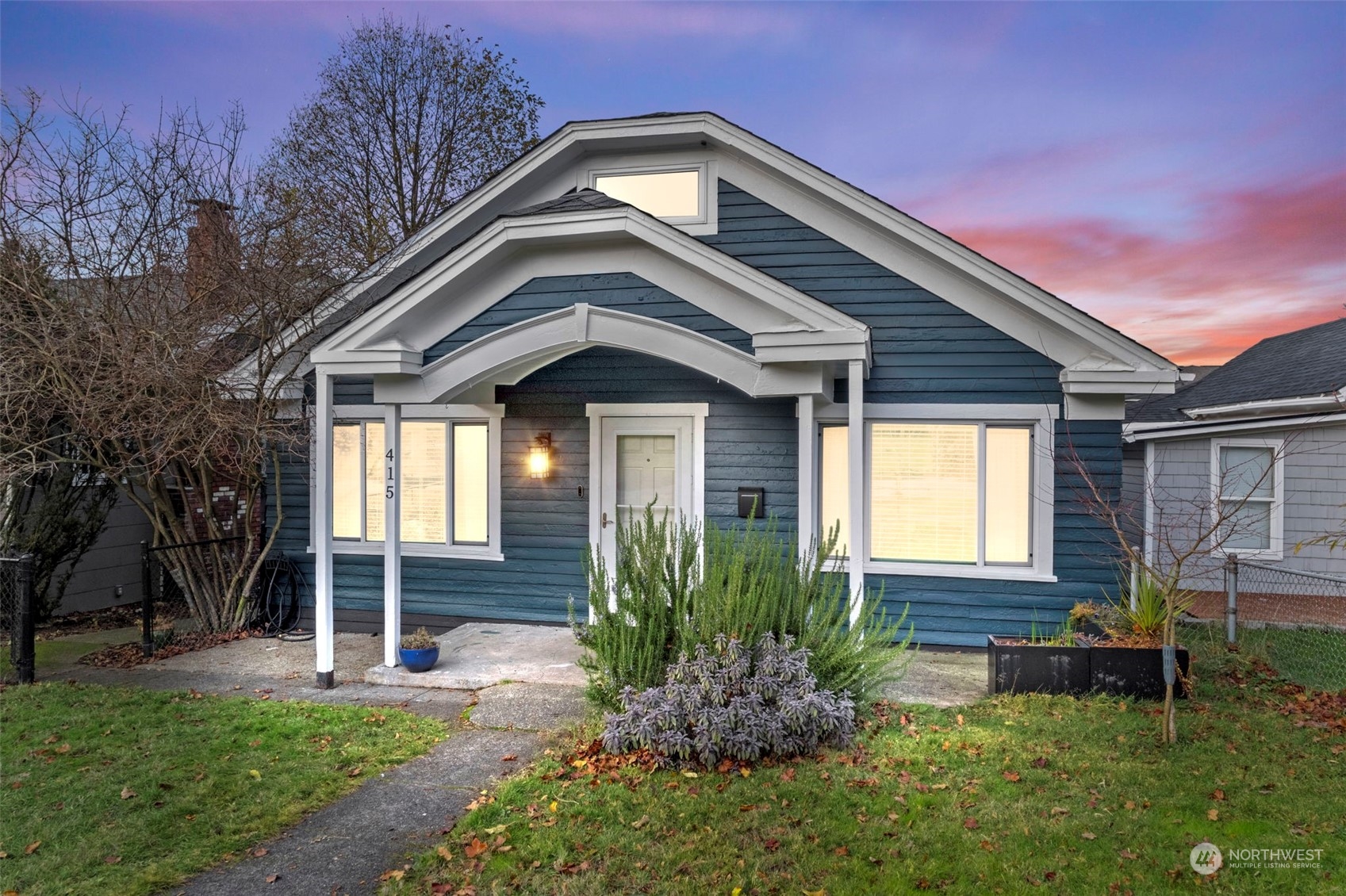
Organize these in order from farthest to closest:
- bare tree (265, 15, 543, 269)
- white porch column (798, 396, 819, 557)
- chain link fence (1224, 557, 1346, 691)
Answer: bare tree (265, 15, 543, 269) → chain link fence (1224, 557, 1346, 691) → white porch column (798, 396, 819, 557)

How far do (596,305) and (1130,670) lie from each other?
16.8 feet

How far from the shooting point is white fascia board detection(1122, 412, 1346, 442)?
10.8m

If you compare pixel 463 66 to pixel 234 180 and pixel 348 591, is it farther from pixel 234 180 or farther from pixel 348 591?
pixel 348 591

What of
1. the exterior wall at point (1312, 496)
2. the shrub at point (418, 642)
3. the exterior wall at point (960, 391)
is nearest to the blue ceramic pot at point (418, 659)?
the shrub at point (418, 642)

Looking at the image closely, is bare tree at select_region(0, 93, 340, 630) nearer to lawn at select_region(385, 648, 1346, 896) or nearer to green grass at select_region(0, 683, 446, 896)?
green grass at select_region(0, 683, 446, 896)

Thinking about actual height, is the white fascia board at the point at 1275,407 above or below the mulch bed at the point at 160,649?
above

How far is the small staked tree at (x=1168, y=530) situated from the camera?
525 cm

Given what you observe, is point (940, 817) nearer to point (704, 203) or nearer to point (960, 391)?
point (960, 391)

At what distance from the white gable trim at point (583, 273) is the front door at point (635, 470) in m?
2.14

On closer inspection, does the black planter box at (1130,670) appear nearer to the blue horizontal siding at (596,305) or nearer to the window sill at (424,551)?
the blue horizontal siding at (596,305)

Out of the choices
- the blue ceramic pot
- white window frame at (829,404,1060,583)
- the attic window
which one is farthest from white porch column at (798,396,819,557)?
the blue ceramic pot

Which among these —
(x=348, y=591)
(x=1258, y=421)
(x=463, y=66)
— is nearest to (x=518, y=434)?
(x=348, y=591)

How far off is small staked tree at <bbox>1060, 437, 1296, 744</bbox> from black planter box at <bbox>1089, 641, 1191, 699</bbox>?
24cm

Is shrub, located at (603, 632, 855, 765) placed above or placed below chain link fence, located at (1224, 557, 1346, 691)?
above
